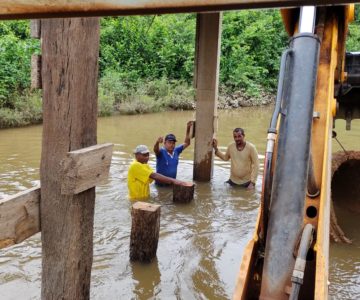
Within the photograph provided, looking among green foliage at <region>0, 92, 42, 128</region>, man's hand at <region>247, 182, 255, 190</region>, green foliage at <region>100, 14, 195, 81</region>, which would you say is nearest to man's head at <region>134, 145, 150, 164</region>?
man's hand at <region>247, 182, 255, 190</region>

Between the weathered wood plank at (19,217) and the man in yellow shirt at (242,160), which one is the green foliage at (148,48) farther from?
the weathered wood plank at (19,217)

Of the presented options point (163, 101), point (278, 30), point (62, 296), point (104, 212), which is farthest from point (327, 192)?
point (278, 30)

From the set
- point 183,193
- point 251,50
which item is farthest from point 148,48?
point 183,193

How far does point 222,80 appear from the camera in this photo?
24203 millimetres

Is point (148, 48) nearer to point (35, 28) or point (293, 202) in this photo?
point (35, 28)

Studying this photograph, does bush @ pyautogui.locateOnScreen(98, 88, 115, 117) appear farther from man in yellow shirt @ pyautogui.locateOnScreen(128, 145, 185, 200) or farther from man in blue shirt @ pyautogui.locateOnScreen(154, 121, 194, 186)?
man in yellow shirt @ pyautogui.locateOnScreen(128, 145, 185, 200)

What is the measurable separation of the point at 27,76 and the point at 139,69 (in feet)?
23.3

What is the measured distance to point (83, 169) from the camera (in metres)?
2.67

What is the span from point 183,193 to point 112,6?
5.95m

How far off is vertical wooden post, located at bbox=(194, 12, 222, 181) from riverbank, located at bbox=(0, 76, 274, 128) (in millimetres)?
8057

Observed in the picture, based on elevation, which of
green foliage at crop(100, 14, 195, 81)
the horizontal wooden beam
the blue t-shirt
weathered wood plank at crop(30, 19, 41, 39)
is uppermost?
green foliage at crop(100, 14, 195, 81)

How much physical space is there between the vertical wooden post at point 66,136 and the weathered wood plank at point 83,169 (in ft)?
0.25

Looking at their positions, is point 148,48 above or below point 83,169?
above

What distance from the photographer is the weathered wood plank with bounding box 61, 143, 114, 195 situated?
2602 millimetres
